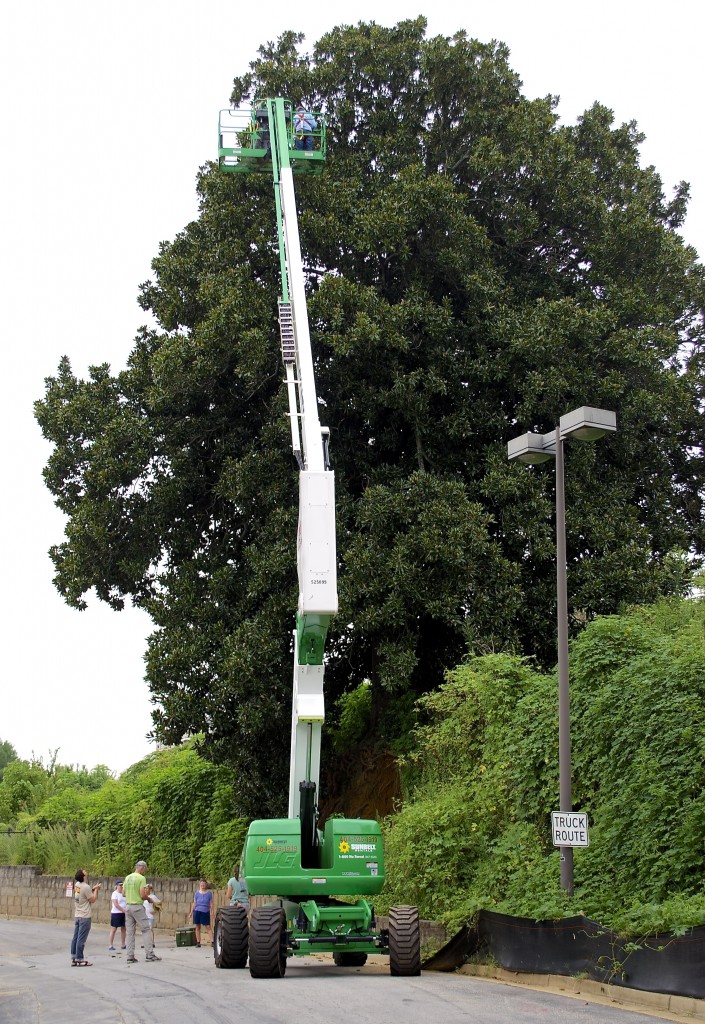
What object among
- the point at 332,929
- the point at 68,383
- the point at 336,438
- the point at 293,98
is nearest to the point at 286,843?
the point at 332,929

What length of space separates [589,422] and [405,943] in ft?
24.6

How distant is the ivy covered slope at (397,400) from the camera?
2408 centimetres

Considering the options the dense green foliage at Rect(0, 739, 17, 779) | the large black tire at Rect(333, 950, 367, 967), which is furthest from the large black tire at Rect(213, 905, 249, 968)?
the dense green foliage at Rect(0, 739, 17, 779)

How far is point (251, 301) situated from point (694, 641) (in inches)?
534

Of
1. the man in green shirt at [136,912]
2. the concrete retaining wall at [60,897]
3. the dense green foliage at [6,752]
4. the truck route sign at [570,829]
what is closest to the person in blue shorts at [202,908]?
the concrete retaining wall at [60,897]

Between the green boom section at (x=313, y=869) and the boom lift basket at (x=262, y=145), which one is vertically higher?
the boom lift basket at (x=262, y=145)

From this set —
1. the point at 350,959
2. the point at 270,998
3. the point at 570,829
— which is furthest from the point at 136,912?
the point at 570,829

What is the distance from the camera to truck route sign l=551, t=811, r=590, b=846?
49.4 ft

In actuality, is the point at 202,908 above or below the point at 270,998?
below

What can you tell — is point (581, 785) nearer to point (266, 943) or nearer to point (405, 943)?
point (405, 943)

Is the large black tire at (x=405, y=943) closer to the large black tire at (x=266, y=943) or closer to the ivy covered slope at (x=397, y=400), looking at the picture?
the large black tire at (x=266, y=943)

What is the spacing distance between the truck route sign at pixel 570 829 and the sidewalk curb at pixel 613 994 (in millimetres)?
1688

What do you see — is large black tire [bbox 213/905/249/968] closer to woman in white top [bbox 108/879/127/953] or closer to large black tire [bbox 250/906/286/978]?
large black tire [bbox 250/906/286/978]

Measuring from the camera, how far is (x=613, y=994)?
12.8 m
